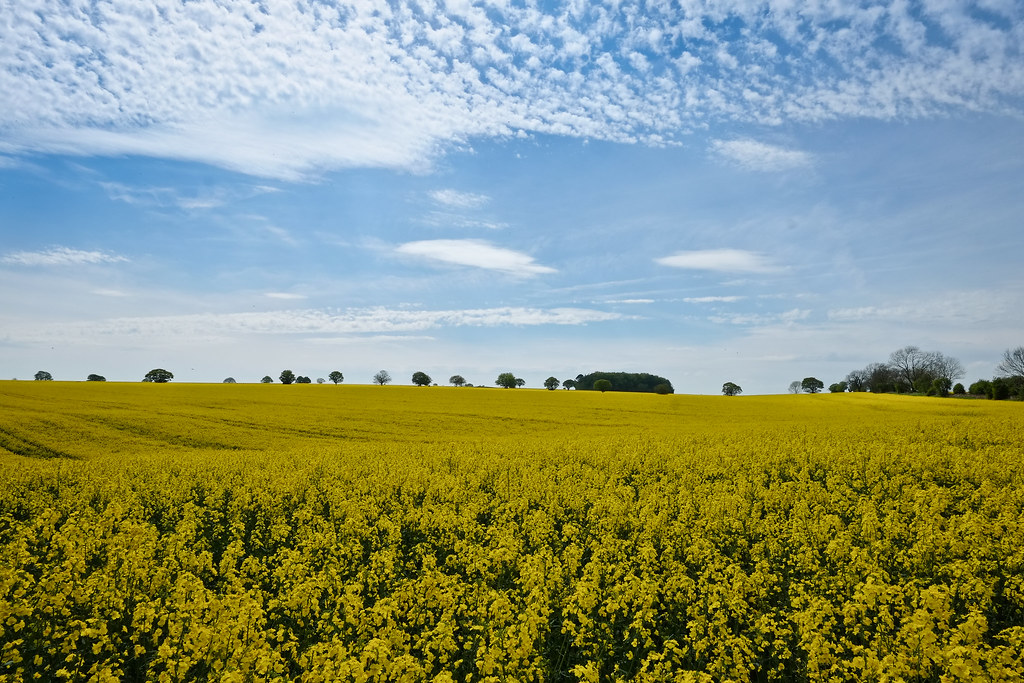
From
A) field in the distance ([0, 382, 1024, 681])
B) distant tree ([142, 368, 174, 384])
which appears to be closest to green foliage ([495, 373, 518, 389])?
distant tree ([142, 368, 174, 384])

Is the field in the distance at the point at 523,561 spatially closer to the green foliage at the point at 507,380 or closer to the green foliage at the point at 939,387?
the green foliage at the point at 507,380

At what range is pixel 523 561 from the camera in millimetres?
10078

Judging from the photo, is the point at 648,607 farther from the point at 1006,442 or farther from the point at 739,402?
the point at 739,402

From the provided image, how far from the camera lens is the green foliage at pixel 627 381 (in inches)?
3812

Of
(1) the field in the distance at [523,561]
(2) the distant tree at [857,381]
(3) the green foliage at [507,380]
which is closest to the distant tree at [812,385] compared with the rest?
(2) the distant tree at [857,381]

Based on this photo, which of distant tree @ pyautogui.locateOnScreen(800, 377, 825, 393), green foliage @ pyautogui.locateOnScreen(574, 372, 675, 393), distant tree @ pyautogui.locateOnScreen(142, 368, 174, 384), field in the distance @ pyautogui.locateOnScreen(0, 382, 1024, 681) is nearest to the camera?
field in the distance @ pyautogui.locateOnScreen(0, 382, 1024, 681)

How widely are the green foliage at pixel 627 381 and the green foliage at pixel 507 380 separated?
1756 centimetres

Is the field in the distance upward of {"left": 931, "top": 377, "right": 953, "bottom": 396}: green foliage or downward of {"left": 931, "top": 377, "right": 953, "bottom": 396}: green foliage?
downward

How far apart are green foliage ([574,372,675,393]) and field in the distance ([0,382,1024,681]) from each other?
70964 millimetres

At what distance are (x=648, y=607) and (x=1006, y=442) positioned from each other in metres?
23.0

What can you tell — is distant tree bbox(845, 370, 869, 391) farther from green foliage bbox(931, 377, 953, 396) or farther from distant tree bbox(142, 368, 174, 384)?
distant tree bbox(142, 368, 174, 384)

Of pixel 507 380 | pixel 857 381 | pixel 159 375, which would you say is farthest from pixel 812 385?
pixel 159 375

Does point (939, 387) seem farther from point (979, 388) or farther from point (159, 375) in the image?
point (159, 375)

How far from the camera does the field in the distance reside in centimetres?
748
